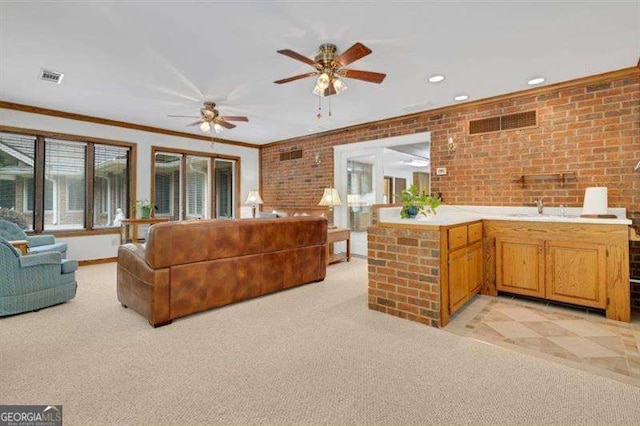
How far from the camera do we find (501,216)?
3.72 meters

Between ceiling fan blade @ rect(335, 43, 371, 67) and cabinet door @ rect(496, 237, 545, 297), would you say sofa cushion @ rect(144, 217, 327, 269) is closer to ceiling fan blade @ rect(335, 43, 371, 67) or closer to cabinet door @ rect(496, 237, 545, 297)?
ceiling fan blade @ rect(335, 43, 371, 67)

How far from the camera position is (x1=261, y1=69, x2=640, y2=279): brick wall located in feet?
11.0

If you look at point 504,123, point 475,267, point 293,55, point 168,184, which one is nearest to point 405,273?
point 475,267

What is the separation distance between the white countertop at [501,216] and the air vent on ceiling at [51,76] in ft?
12.8

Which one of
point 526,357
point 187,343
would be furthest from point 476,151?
point 187,343

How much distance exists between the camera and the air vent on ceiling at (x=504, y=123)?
396 cm

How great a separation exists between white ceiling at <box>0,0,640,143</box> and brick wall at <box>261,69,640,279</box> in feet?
0.93

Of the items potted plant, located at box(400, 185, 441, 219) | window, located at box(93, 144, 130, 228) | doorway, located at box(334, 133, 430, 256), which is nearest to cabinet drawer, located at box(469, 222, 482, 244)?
potted plant, located at box(400, 185, 441, 219)

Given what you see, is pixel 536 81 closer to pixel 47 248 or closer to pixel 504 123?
pixel 504 123

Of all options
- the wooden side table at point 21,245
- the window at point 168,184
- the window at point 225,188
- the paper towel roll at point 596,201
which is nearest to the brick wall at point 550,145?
the paper towel roll at point 596,201

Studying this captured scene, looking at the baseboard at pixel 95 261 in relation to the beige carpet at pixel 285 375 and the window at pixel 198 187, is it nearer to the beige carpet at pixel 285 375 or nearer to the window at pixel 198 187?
the window at pixel 198 187

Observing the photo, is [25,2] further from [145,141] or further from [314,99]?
[145,141]

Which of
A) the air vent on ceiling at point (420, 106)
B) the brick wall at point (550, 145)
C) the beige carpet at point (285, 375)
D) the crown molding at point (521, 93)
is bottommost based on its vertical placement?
the beige carpet at point (285, 375)

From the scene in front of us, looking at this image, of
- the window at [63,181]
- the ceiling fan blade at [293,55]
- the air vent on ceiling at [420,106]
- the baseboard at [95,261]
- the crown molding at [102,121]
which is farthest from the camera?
the baseboard at [95,261]
